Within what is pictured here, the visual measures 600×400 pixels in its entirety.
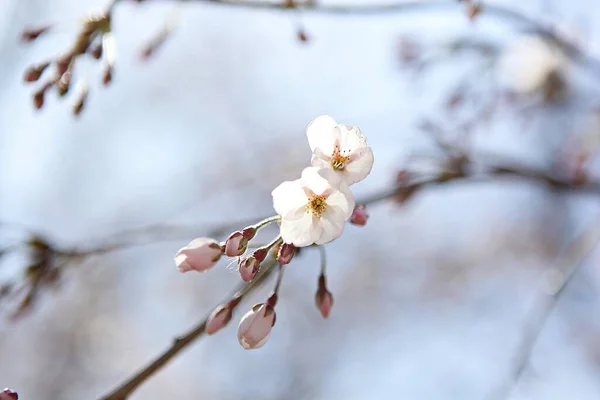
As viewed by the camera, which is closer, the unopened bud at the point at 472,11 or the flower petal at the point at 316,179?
the flower petal at the point at 316,179

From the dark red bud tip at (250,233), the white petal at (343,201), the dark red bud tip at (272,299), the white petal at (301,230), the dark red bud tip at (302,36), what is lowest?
the dark red bud tip at (272,299)

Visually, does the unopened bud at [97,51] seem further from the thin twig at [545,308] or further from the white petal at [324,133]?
the thin twig at [545,308]

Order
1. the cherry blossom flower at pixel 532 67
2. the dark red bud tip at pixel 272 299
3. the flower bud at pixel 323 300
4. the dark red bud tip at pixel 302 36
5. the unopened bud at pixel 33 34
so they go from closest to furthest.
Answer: the dark red bud tip at pixel 272 299, the flower bud at pixel 323 300, the unopened bud at pixel 33 34, the dark red bud tip at pixel 302 36, the cherry blossom flower at pixel 532 67

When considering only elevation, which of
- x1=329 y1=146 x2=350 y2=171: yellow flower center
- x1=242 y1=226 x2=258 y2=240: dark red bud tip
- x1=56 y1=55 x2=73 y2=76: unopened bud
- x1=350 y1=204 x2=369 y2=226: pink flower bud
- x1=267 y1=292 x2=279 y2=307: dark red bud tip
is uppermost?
x1=329 y1=146 x2=350 y2=171: yellow flower center

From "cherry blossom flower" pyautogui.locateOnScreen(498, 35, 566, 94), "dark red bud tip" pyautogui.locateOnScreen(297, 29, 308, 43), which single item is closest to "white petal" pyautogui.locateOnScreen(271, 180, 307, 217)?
"dark red bud tip" pyautogui.locateOnScreen(297, 29, 308, 43)

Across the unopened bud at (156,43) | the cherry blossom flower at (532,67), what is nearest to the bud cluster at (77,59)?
the unopened bud at (156,43)

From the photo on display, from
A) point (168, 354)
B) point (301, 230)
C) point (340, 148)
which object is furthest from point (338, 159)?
point (168, 354)

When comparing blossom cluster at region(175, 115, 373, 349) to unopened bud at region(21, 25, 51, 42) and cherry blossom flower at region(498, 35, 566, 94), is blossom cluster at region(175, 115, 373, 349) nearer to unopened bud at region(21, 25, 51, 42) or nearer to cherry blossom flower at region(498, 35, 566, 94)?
unopened bud at region(21, 25, 51, 42)

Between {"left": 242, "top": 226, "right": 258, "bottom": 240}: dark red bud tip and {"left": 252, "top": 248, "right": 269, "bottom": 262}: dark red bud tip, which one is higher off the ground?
{"left": 242, "top": 226, "right": 258, "bottom": 240}: dark red bud tip
